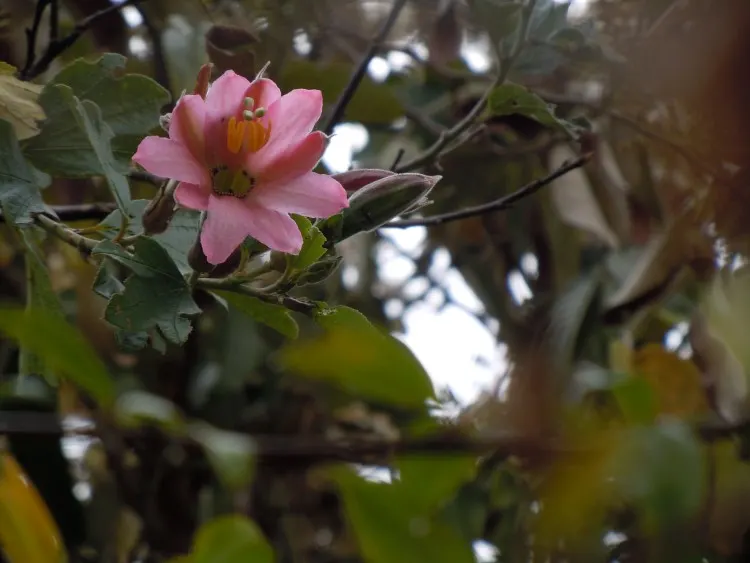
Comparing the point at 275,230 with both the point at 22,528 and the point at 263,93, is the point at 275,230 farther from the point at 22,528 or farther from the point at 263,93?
the point at 22,528

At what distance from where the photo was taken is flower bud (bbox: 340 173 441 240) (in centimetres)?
52

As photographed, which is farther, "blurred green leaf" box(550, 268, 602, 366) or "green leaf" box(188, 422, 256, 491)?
"blurred green leaf" box(550, 268, 602, 366)

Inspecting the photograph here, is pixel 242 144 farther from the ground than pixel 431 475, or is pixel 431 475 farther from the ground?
pixel 242 144

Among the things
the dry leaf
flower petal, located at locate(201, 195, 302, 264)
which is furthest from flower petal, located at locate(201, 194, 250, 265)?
the dry leaf

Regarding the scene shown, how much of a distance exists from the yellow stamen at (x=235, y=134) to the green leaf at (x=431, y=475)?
8.5 inches

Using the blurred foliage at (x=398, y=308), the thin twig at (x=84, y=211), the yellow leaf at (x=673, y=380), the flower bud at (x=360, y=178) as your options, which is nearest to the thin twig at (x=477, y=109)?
the blurred foliage at (x=398, y=308)

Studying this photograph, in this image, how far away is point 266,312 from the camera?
1.68 feet

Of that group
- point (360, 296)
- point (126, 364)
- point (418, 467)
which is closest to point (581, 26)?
point (418, 467)

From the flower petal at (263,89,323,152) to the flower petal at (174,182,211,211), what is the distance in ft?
0.21

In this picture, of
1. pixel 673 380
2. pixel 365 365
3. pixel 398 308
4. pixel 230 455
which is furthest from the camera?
pixel 398 308

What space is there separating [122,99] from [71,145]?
1.9 inches

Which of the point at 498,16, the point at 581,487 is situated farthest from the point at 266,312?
the point at 498,16

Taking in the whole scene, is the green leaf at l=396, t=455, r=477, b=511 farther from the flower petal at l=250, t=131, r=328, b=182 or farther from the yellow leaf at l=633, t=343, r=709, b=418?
the yellow leaf at l=633, t=343, r=709, b=418

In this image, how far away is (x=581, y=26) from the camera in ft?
2.52
